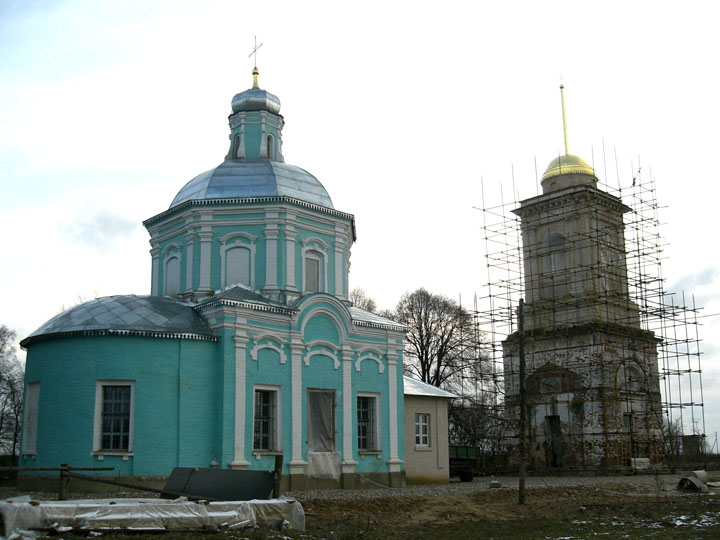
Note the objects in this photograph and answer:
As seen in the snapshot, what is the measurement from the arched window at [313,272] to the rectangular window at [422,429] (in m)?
5.34

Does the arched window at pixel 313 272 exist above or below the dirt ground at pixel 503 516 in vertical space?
above

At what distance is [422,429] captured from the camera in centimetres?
2498

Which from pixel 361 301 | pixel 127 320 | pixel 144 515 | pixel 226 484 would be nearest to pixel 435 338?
pixel 361 301

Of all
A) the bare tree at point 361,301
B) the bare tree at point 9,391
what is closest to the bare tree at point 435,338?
the bare tree at point 361,301

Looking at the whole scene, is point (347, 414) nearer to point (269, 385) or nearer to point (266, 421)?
point (266, 421)

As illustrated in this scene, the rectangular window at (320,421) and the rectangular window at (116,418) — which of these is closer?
the rectangular window at (116,418)

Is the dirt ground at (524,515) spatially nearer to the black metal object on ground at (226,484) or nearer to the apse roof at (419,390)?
the black metal object on ground at (226,484)

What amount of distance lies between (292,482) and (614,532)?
9554 mm

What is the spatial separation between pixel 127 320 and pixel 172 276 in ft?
14.9

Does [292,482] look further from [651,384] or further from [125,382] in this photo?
[651,384]

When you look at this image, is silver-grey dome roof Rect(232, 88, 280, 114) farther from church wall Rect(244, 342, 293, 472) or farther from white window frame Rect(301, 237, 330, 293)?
church wall Rect(244, 342, 293, 472)

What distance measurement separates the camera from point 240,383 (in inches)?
778

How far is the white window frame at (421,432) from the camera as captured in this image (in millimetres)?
24703

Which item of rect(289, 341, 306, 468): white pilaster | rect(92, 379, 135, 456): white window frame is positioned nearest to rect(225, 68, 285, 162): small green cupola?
rect(289, 341, 306, 468): white pilaster
